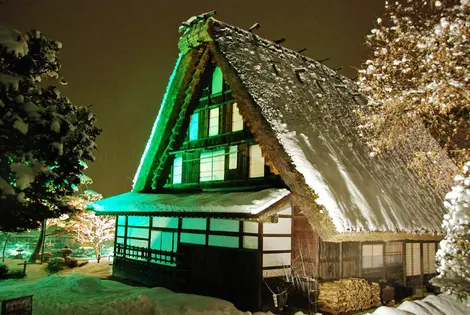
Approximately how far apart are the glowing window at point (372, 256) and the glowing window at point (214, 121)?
19.3 feet

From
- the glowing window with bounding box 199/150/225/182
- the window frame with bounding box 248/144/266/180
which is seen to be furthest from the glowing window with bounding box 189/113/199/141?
the window frame with bounding box 248/144/266/180

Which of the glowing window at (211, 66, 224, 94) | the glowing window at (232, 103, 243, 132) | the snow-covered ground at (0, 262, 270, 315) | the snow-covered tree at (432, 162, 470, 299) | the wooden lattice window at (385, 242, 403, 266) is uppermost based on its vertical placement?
the glowing window at (211, 66, 224, 94)

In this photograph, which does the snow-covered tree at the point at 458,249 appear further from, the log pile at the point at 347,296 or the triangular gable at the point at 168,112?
the triangular gable at the point at 168,112

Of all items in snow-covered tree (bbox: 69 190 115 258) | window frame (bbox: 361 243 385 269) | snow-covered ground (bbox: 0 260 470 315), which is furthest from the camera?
snow-covered tree (bbox: 69 190 115 258)

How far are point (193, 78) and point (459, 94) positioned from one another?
27.6 feet

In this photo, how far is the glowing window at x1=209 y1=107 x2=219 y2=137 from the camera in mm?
12120

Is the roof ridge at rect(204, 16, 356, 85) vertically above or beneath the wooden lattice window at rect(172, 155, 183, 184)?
above

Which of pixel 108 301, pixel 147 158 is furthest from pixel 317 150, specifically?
pixel 108 301

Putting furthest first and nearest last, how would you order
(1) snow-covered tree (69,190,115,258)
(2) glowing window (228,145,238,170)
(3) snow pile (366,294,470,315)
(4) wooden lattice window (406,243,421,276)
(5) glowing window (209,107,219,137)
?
(1) snow-covered tree (69,190,115,258) < (4) wooden lattice window (406,243,421,276) < (5) glowing window (209,107,219,137) < (2) glowing window (228,145,238,170) < (3) snow pile (366,294,470,315)

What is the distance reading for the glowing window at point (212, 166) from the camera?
11695mm

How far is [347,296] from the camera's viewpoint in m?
9.20

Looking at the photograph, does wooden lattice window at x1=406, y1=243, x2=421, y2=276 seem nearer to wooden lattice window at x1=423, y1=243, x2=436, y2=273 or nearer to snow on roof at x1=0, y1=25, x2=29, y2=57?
wooden lattice window at x1=423, y1=243, x2=436, y2=273

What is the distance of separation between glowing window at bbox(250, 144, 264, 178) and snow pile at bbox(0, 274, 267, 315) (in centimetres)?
360

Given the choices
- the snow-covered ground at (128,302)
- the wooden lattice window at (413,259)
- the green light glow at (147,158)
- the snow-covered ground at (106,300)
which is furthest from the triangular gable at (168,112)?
the wooden lattice window at (413,259)
